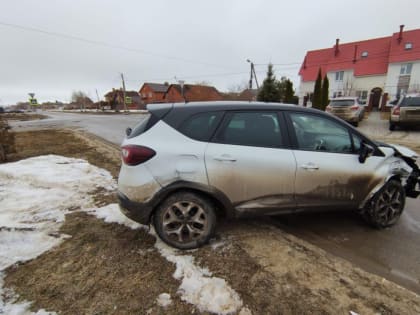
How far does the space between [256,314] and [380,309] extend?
3.50ft

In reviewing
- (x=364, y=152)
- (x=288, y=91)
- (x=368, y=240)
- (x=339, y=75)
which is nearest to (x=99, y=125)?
(x=364, y=152)

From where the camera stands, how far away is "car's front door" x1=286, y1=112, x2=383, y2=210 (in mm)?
2562

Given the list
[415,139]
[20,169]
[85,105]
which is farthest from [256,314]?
[85,105]

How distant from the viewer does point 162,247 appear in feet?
8.47

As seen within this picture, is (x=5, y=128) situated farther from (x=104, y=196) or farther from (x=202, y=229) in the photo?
(x=202, y=229)

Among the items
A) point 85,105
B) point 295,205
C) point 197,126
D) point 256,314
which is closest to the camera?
point 256,314

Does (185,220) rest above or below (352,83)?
below

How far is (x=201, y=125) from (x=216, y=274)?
5.30 feet

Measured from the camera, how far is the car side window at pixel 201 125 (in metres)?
2.41

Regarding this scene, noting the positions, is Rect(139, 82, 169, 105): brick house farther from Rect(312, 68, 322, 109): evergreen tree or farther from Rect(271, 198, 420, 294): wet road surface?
Rect(271, 198, 420, 294): wet road surface

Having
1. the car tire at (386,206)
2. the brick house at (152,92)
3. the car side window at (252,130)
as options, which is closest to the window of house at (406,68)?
the car tire at (386,206)

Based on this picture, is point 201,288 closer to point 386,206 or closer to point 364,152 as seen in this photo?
point 364,152

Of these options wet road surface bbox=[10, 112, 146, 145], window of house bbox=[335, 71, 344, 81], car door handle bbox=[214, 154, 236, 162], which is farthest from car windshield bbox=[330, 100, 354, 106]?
window of house bbox=[335, 71, 344, 81]

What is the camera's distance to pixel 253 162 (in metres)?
2.41
